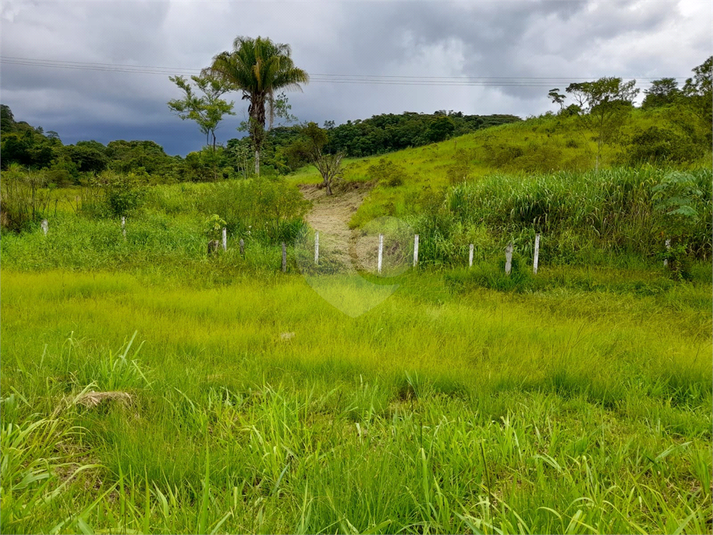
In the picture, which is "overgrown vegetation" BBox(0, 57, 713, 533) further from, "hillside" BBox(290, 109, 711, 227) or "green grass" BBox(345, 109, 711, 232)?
"hillside" BBox(290, 109, 711, 227)

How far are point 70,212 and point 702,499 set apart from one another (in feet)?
61.0

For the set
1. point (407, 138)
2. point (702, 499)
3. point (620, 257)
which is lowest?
point (702, 499)

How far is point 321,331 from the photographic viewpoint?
5.05 metres

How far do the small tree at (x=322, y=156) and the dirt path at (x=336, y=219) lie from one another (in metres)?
1.14

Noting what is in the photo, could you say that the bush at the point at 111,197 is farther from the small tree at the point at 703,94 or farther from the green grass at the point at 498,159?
the small tree at the point at 703,94

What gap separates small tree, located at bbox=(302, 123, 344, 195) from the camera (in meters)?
26.4

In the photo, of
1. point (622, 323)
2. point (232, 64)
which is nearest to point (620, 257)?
point (622, 323)

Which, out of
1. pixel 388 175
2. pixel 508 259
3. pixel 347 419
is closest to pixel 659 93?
pixel 388 175

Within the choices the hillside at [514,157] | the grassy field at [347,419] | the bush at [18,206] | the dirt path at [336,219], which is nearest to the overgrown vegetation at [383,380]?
the grassy field at [347,419]

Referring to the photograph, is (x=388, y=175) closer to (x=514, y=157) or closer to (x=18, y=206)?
(x=514, y=157)

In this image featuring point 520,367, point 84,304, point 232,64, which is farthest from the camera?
point 232,64

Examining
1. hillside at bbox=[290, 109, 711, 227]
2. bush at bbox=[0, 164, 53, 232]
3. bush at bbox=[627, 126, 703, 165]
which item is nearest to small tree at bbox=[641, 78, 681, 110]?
hillside at bbox=[290, 109, 711, 227]

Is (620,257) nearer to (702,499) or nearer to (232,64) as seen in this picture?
(702,499)

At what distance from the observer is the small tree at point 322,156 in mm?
26359
